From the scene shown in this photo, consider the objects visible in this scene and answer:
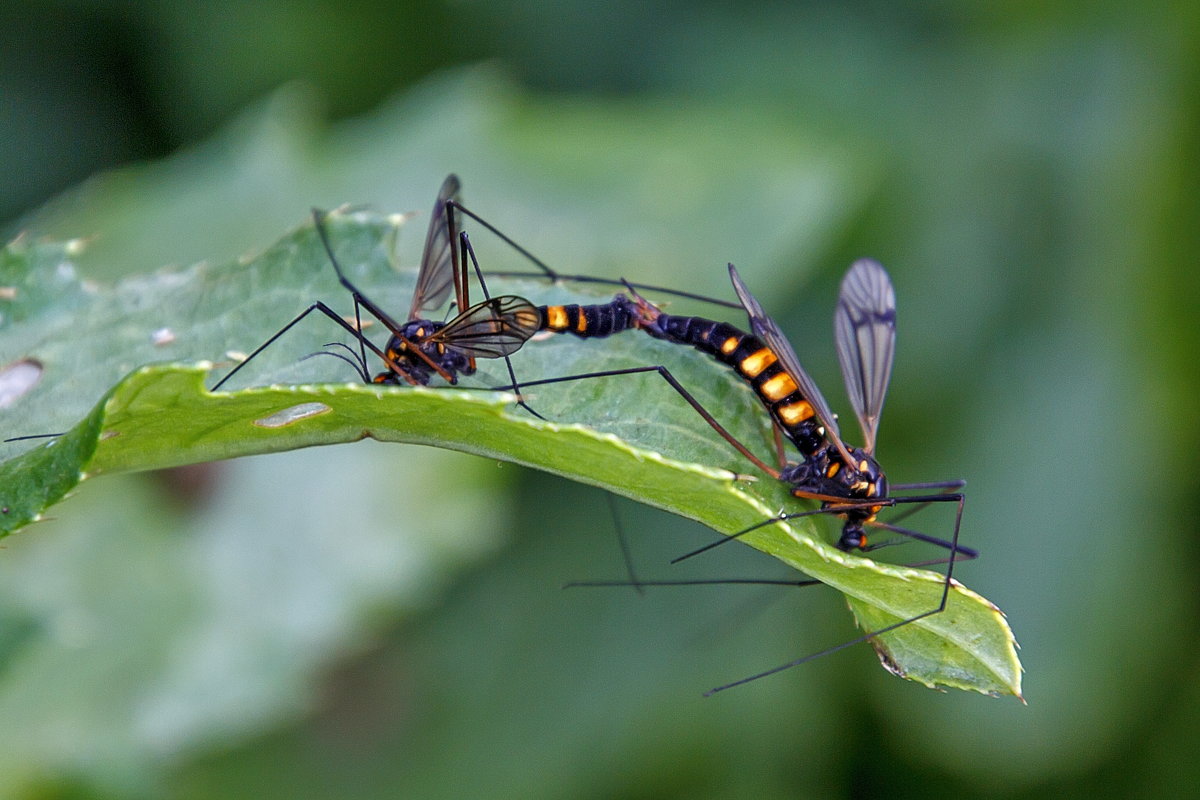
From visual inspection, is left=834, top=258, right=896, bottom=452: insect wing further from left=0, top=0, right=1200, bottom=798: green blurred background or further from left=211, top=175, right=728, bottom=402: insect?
left=0, top=0, right=1200, bottom=798: green blurred background

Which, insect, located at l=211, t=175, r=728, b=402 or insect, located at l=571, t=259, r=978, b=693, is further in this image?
insect, located at l=571, t=259, r=978, b=693

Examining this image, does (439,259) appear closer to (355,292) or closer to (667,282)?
(355,292)

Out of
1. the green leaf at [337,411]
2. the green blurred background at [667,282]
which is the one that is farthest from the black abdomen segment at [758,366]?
the green blurred background at [667,282]

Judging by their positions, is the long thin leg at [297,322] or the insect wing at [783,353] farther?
the insect wing at [783,353]

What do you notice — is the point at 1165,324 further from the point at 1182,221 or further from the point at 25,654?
the point at 25,654

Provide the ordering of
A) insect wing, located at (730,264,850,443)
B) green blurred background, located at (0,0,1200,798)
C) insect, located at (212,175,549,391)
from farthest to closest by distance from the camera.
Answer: green blurred background, located at (0,0,1200,798), insect wing, located at (730,264,850,443), insect, located at (212,175,549,391)

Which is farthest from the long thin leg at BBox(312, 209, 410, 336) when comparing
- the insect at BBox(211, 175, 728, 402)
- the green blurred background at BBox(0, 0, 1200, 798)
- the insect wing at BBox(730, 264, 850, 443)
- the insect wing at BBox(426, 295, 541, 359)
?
the green blurred background at BBox(0, 0, 1200, 798)

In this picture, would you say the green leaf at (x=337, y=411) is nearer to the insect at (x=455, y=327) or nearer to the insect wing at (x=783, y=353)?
the insect at (x=455, y=327)

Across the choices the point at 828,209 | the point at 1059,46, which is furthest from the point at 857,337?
the point at 1059,46
